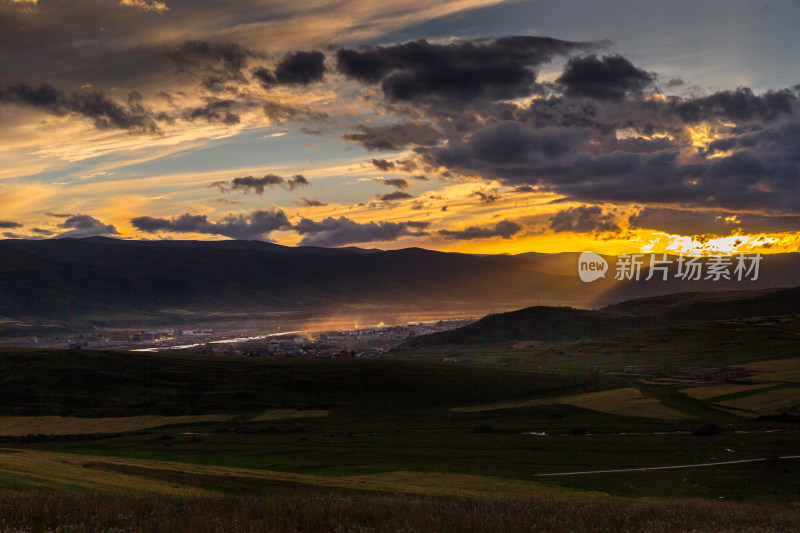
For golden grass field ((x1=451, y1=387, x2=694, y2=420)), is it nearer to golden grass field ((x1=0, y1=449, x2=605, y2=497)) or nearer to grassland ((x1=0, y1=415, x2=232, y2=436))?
grassland ((x1=0, y1=415, x2=232, y2=436))

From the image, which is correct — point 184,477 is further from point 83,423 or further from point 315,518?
point 83,423

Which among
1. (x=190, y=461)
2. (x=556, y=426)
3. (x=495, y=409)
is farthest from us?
(x=495, y=409)

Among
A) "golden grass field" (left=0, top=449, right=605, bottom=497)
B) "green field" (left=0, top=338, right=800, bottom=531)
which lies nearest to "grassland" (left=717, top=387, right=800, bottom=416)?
"green field" (left=0, top=338, right=800, bottom=531)

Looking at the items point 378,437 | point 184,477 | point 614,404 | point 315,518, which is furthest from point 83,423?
point 315,518

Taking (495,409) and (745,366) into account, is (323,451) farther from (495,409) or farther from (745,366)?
(745,366)

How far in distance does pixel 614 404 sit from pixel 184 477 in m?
93.4

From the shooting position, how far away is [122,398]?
478 ft

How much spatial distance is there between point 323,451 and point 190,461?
53.6ft

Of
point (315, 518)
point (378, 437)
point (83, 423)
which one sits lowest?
point (83, 423)

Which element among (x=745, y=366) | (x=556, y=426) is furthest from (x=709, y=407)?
(x=745, y=366)

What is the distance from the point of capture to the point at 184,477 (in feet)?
164

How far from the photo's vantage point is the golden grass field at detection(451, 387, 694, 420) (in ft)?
374

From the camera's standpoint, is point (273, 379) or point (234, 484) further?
point (273, 379)

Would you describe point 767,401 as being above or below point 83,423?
above
